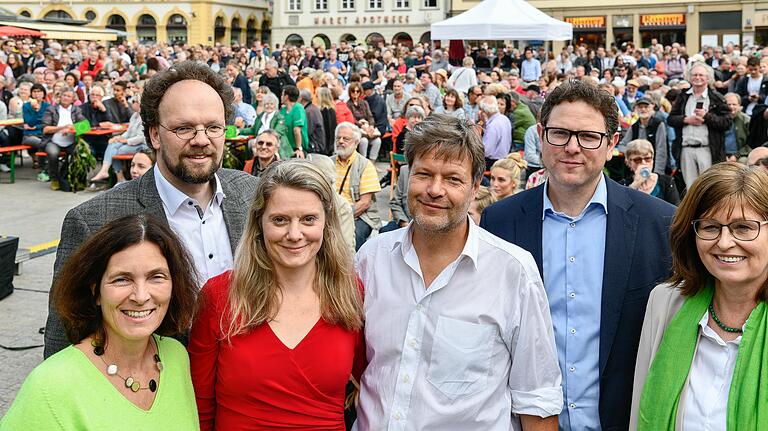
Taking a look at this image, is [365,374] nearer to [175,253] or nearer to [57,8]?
[175,253]

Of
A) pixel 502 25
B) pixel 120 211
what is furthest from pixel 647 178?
pixel 502 25

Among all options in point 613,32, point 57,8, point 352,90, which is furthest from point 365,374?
point 57,8

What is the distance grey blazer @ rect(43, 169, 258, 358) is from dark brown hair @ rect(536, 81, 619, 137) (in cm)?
126

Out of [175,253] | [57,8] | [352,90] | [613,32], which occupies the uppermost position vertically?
[57,8]

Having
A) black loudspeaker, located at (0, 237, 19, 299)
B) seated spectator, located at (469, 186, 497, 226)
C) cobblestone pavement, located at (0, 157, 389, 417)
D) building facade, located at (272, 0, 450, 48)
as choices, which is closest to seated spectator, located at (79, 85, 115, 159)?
cobblestone pavement, located at (0, 157, 389, 417)

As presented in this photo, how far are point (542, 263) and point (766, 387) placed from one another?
88cm

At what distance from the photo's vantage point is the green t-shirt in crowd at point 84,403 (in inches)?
90.7

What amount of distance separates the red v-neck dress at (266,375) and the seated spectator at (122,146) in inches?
407

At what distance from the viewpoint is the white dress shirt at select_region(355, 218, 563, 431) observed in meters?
2.65

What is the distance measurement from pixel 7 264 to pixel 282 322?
5.72 metres

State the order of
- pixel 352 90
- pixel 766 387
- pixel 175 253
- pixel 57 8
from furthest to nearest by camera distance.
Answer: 1. pixel 57 8
2. pixel 352 90
3. pixel 175 253
4. pixel 766 387

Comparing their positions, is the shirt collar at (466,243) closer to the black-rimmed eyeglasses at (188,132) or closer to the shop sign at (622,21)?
the black-rimmed eyeglasses at (188,132)

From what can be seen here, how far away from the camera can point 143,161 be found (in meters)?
7.43

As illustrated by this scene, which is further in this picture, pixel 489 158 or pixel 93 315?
pixel 489 158
